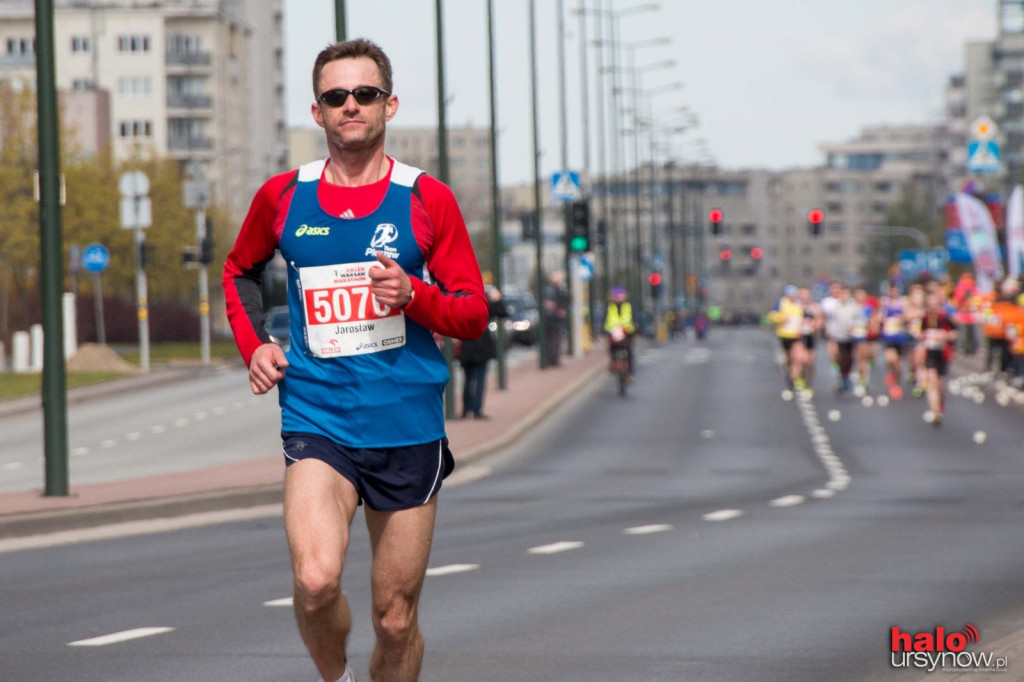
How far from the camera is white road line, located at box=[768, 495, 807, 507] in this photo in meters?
16.6

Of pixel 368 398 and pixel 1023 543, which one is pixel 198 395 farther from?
pixel 368 398

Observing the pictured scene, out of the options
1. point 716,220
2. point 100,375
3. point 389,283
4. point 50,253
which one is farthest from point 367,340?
point 716,220

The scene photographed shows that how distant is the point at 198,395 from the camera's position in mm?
35812

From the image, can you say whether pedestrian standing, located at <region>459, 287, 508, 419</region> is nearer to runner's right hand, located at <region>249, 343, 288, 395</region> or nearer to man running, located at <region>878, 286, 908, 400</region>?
man running, located at <region>878, 286, 908, 400</region>

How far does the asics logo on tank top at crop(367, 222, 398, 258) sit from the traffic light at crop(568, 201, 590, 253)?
132ft

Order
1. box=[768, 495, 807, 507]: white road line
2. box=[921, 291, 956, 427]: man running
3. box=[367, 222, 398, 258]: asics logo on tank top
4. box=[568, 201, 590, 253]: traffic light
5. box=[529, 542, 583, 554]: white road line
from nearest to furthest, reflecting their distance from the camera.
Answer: box=[367, 222, 398, 258]: asics logo on tank top < box=[529, 542, 583, 554]: white road line < box=[768, 495, 807, 507]: white road line < box=[921, 291, 956, 427]: man running < box=[568, 201, 590, 253]: traffic light

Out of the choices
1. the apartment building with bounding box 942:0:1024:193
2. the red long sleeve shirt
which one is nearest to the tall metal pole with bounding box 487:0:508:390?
the red long sleeve shirt

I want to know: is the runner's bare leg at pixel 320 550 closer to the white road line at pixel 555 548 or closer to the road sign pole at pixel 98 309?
the white road line at pixel 555 548

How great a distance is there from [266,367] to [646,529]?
8.95 meters

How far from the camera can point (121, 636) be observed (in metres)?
8.26

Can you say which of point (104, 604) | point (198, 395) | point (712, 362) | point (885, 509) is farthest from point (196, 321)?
point (104, 604)

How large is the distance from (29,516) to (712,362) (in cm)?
4007

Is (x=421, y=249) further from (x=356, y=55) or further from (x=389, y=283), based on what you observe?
(x=356, y=55)

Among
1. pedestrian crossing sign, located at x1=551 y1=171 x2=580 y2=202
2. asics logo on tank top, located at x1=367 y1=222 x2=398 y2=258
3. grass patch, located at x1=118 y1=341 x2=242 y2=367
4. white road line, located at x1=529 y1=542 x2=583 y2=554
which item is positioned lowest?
grass patch, located at x1=118 y1=341 x2=242 y2=367
